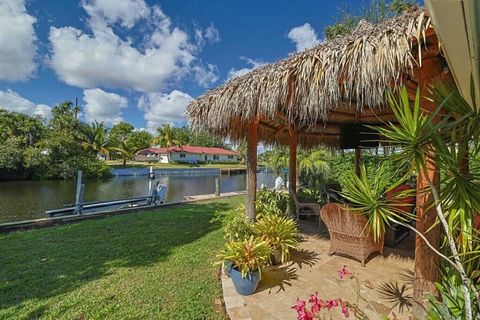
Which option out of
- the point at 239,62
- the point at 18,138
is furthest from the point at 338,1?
the point at 18,138

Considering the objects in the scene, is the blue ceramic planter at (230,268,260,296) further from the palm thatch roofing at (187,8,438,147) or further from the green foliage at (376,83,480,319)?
the palm thatch roofing at (187,8,438,147)

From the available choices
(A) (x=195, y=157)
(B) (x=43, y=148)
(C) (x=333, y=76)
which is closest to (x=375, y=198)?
(C) (x=333, y=76)

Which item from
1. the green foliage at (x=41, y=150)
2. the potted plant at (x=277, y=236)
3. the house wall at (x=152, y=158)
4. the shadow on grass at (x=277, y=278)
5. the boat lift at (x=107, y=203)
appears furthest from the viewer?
the house wall at (x=152, y=158)

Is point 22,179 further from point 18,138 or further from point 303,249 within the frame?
point 303,249

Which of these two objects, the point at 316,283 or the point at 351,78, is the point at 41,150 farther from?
the point at 351,78

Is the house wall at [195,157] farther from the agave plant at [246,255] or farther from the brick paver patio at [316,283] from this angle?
the agave plant at [246,255]

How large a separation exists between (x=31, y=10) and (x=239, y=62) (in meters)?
8.59

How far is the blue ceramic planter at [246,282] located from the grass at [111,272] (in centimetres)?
33

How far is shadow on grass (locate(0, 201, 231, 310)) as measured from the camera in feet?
11.3

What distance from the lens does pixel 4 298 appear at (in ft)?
10.2

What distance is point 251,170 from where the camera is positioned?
14.6ft

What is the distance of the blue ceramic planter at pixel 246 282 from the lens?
294cm

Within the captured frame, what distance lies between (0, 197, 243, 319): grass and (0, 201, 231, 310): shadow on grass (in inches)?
0.5

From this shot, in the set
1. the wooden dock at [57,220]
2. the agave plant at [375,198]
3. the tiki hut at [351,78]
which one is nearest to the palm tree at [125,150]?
the wooden dock at [57,220]
